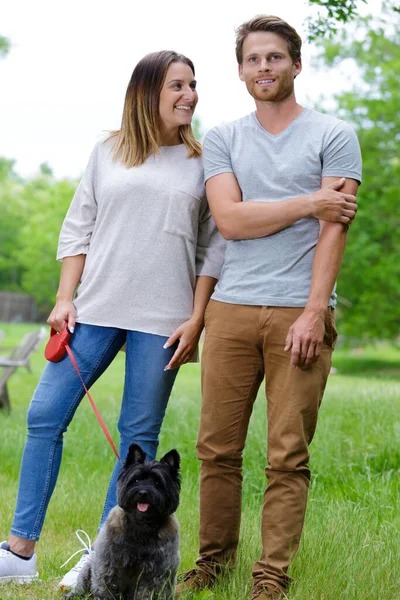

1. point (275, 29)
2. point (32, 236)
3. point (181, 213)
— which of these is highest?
point (275, 29)

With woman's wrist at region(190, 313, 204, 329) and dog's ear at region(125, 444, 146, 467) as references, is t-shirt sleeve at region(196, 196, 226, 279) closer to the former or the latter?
woman's wrist at region(190, 313, 204, 329)

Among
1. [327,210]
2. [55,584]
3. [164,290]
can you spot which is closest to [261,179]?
[327,210]

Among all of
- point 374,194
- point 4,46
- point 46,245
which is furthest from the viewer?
point 46,245

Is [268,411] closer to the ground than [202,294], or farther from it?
closer to the ground

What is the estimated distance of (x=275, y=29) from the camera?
3.54m

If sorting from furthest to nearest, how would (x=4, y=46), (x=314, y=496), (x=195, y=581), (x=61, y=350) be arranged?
1. (x=4, y=46)
2. (x=314, y=496)
3. (x=61, y=350)
4. (x=195, y=581)

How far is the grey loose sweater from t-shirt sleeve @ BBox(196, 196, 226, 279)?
0.02 metres

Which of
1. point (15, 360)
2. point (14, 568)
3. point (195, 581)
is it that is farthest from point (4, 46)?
point (195, 581)

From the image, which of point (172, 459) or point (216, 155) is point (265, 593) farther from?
point (216, 155)

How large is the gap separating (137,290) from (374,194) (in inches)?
938

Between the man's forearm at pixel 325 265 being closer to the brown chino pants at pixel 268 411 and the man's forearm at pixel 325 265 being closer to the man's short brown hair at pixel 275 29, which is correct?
the brown chino pants at pixel 268 411

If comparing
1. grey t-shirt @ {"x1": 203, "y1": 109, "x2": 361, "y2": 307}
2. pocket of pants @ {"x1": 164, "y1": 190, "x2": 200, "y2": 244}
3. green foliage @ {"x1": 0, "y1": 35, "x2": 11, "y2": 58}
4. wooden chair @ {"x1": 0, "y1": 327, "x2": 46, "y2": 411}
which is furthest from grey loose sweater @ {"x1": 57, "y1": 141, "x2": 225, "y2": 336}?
green foliage @ {"x1": 0, "y1": 35, "x2": 11, "y2": 58}

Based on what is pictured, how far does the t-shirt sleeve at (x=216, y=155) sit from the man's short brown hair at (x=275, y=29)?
0.36 m

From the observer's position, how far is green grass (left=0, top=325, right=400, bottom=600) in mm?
3791
